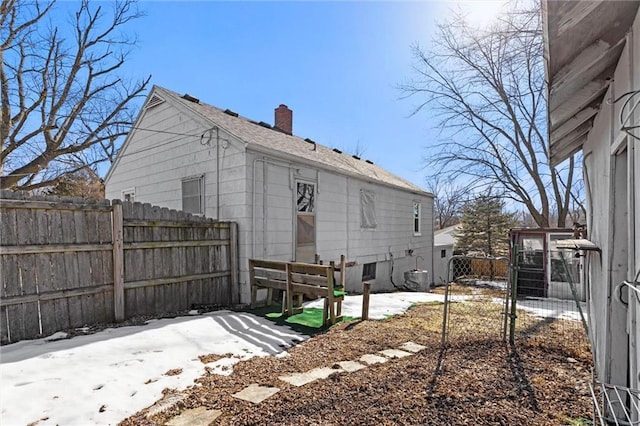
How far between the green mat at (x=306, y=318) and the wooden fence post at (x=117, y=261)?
8.21 feet

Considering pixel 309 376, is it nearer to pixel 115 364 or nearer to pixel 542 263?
pixel 115 364

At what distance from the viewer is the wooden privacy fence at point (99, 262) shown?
15.9 feet

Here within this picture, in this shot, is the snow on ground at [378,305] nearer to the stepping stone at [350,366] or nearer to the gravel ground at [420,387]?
the gravel ground at [420,387]

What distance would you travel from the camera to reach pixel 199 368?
4.04 meters

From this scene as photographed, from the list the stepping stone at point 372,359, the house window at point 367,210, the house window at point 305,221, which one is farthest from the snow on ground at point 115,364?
the house window at point 367,210

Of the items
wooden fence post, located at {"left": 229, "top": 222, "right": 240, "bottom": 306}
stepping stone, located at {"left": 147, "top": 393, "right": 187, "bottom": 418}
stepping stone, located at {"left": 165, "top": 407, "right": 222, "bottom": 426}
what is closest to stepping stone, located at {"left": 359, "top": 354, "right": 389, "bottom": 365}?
stepping stone, located at {"left": 165, "top": 407, "right": 222, "bottom": 426}

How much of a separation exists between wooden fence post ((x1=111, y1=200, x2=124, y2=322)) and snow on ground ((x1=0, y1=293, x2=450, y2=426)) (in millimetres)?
595

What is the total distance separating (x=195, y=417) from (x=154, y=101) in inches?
359

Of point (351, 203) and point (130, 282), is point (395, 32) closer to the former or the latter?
point (351, 203)

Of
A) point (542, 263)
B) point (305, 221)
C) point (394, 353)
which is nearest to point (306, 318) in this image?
point (394, 353)

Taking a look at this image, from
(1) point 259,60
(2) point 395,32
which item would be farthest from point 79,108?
(2) point 395,32

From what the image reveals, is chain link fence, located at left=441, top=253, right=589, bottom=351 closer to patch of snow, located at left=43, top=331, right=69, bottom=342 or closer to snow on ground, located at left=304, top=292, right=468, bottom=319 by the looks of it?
snow on ground, located at left=304, top=292, right=468, bottom=319

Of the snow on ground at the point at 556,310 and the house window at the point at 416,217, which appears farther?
the house window at the point at 416,217

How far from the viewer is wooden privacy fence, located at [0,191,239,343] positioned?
190 inches
